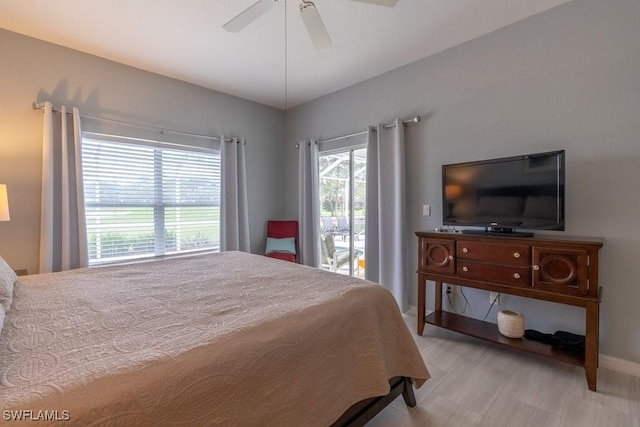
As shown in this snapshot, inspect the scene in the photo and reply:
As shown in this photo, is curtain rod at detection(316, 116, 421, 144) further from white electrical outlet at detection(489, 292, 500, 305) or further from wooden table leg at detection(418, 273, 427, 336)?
white electrical outlet at detection(489, 292, 500, 305)

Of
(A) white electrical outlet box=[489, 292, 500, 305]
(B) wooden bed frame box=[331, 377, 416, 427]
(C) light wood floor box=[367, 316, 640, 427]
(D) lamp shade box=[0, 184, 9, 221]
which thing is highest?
(D) lamp shade box=[0, 184, 9, 221]

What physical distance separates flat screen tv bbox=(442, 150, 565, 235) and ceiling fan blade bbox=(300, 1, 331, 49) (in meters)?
1.49

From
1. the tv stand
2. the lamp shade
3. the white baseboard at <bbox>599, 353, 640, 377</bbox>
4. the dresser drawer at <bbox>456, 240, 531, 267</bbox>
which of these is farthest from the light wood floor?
the lamp shade

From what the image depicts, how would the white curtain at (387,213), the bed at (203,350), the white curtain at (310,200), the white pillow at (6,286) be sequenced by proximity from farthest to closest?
the white curtain at (310,200) → the white curtain at (387,213) → the white pillow at (6,286) → the bed at (203,350)

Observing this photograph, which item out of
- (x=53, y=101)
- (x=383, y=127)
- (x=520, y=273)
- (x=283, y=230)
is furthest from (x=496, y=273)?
(x=53, y=101)

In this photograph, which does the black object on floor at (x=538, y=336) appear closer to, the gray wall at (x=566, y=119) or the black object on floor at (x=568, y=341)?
the black object on floor at (x=568, y=341)

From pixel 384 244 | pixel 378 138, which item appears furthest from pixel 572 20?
pixel 384 244

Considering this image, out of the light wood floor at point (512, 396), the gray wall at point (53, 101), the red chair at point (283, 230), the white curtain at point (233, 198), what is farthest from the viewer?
the red chair at point (283, 230)

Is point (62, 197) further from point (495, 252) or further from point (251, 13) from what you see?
point (495, 252)

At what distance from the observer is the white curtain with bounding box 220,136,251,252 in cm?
376

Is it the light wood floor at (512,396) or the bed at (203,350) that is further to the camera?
the light wood floor at (512,396)

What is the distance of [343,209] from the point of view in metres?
3.94

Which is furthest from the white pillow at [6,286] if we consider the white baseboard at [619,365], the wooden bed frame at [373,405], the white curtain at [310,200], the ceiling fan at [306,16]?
the white baseboard at [619,365]

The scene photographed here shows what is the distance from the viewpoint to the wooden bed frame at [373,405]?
4.57ft
